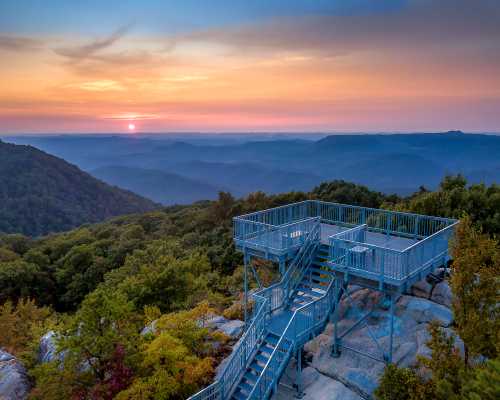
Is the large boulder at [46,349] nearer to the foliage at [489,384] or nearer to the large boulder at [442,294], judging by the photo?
the large boulder at [442,294]

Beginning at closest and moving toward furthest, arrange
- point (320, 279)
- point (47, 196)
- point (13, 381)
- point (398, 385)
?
1. point (398, 385)
2. point (320, 279)
3. point (13, 381)
4. point (47, 196)

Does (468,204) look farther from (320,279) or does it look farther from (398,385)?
(398,385)

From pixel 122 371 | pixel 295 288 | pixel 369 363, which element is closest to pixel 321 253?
pixel 295 288

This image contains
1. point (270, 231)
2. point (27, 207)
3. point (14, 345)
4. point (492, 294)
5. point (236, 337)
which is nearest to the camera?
point (492, 294)

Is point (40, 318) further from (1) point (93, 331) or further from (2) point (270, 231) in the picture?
(2) point (270, 231)

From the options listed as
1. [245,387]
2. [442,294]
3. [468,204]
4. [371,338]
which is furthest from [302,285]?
[468,204]

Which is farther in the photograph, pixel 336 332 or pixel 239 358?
pixel 336 332

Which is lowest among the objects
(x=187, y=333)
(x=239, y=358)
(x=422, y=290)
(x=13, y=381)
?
(x=13, y=381)
